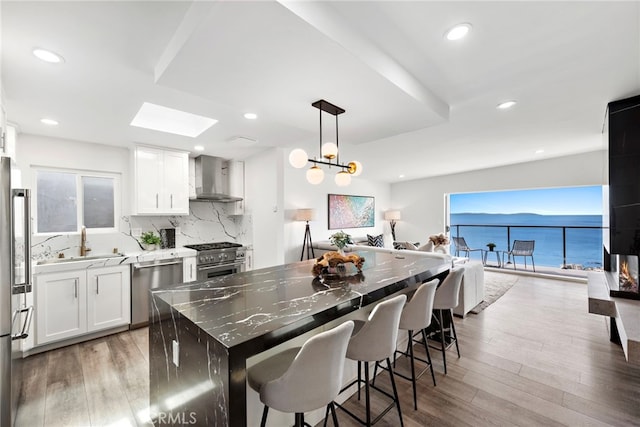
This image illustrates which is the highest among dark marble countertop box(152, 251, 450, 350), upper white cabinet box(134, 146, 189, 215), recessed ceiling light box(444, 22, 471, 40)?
recessed ceiling light box(444, 22, 471, 40)

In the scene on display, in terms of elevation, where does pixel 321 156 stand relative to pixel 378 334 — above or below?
above

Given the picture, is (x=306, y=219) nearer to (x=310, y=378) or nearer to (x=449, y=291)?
(x=449, y=291)

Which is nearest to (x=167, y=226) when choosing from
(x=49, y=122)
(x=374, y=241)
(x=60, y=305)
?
(x=60, y=305)

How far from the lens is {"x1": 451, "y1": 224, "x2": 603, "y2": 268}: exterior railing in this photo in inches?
228

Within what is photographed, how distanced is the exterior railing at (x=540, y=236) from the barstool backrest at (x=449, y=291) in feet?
16.0

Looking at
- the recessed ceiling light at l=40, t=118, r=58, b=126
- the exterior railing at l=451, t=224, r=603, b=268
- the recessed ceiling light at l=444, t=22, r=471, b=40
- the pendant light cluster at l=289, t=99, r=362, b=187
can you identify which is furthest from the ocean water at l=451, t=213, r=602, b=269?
the recessed ceiling light at l=40, t=118, r=58, b=126

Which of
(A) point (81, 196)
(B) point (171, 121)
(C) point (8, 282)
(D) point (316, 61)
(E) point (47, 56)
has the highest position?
(B) point (171, 121)

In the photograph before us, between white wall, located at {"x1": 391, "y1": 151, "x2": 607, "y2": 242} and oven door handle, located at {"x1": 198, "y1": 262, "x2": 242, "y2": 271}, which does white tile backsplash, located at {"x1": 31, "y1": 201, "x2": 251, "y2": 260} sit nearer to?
oven door handle, located at {"x1": 198, "y1": 262, "x2": 242, "y2": 271}

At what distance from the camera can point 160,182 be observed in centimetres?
379

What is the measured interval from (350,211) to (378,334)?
222 inches

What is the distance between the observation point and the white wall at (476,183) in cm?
521

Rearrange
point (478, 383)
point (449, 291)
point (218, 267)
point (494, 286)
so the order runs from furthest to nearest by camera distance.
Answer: point (494, 286)
point (218, 267)
point (449, 291)
point (478, 383)

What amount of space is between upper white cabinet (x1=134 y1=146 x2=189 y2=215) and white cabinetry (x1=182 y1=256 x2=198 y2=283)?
0.70 meters

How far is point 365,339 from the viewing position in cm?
159
